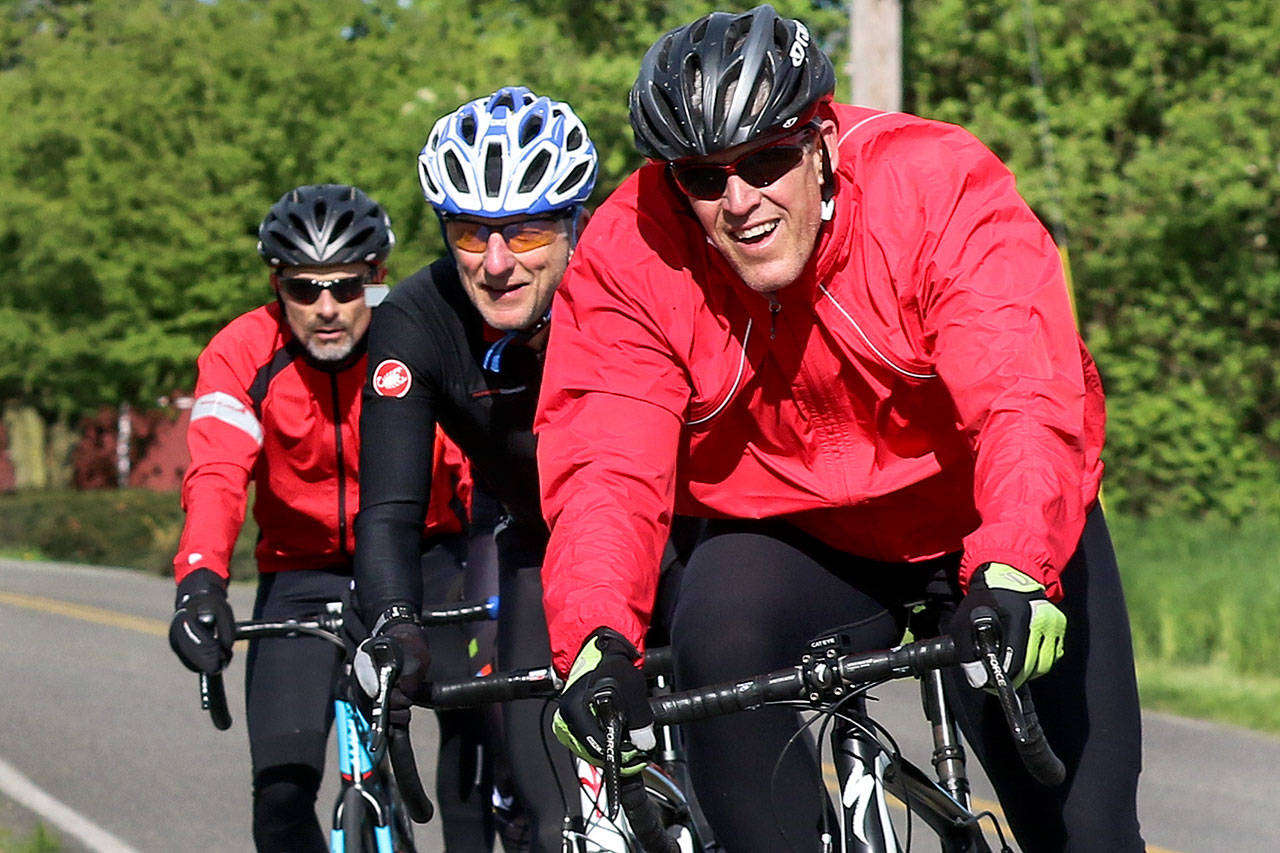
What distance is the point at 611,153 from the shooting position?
70.9 feet

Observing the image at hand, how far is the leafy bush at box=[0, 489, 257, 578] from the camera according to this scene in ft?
90.4

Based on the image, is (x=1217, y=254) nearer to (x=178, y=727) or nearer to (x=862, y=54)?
(x=862, y=54)

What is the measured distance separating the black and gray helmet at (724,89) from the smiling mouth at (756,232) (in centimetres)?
16

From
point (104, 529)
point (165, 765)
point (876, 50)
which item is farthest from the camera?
point (104, 529)

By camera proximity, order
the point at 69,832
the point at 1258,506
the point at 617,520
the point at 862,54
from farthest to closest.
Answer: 1. the point at 1258,506
2. the point at 862,54
3. the point at 69,832
4. the point at 617,520

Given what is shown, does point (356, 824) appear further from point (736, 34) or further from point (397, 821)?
point (736, 34)

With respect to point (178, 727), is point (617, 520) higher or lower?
higher

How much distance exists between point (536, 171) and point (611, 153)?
17.1 meters

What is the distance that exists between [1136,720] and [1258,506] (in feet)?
55.5

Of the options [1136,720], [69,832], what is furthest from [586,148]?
[69,832]

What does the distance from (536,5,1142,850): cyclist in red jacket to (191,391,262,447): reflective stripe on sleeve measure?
86.2 inches

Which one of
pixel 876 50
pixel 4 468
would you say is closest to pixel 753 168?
pixel 876 50

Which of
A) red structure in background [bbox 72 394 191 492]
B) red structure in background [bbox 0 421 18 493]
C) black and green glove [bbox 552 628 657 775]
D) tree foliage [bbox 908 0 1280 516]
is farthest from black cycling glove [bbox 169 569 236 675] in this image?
red structure in background [bbox 0 421 18 493]

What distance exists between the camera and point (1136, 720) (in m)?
3.51
